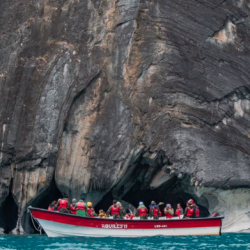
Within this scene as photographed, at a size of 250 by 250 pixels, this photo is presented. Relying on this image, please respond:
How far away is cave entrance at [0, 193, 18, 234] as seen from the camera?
32.9 metres

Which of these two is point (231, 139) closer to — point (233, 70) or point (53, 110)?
point (233, 70)

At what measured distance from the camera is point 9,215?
33594mm

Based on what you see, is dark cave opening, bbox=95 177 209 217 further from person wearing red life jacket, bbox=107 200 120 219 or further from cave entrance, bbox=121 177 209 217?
person wearing red life jacket, bbox=107 200 120 219

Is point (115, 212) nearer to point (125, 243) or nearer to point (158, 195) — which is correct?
point (125, 243)

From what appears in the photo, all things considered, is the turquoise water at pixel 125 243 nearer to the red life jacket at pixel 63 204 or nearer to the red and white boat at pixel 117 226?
the red and white boat at pixel 117 226

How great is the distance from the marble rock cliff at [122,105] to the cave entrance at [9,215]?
0.05m

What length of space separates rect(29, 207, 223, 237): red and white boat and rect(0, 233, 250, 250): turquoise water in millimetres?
550

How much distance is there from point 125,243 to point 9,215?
9.56 metres

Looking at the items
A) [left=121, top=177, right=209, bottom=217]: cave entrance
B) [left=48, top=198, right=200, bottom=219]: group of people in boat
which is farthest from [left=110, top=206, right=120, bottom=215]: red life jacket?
[left=121, top=177, right=209, bottom=217]: cave entrance

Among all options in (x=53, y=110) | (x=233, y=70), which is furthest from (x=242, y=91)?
(x=53, y=110)

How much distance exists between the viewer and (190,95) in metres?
33.3

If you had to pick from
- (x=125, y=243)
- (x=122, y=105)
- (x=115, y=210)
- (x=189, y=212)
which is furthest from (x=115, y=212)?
(x=122, y=105)

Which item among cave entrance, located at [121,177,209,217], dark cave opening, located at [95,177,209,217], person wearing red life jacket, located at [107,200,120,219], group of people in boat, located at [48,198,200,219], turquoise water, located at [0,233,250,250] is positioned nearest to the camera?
turquoise water, located at [0,233,250,250]

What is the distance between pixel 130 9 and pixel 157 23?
4.88ft
